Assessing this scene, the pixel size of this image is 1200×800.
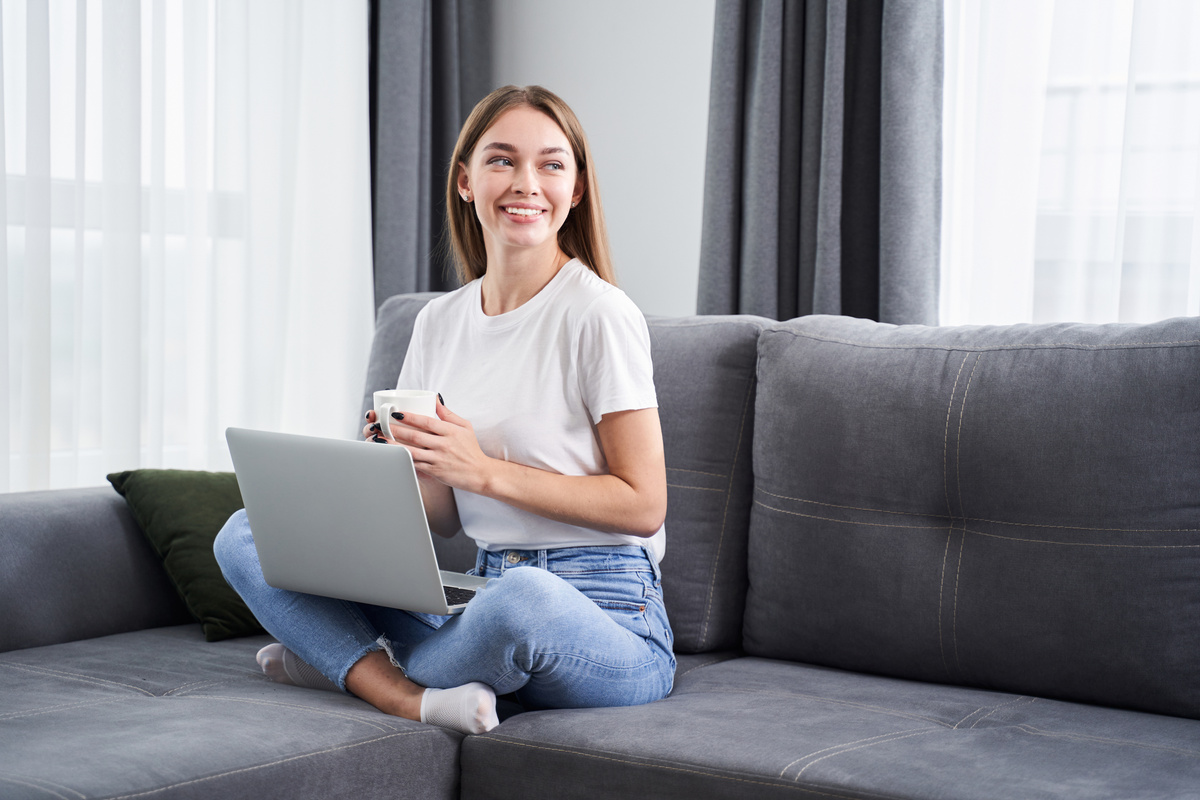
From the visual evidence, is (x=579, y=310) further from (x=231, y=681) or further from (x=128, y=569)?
(x=128, y=569)

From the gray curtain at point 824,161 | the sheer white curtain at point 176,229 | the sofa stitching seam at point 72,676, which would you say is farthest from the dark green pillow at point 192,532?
the gray curtain at point 824,161

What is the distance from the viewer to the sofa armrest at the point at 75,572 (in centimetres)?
175

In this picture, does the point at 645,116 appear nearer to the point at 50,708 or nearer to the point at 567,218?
the point at 567,218

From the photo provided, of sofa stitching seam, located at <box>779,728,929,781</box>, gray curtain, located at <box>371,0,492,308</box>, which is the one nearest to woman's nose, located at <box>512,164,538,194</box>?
sofa stitching seam, located at <box>779,728,929,781</box>

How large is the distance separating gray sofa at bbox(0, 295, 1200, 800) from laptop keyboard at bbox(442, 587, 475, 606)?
0.56 feet

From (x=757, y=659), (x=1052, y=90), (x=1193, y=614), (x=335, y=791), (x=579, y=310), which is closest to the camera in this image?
(x=335, y=791)

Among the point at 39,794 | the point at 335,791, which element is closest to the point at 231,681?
the point at 335,791

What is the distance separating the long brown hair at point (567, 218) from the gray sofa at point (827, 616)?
0.93ft

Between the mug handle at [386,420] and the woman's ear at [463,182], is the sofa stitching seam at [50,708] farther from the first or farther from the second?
the woman's ear at [463,182]

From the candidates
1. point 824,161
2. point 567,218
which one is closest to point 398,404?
point 567,218

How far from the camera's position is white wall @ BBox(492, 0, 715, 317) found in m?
2.81

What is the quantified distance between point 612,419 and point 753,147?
1182 mm

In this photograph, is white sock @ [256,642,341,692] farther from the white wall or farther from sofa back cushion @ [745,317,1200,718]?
the white wall

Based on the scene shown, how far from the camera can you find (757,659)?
1809 millimetres
